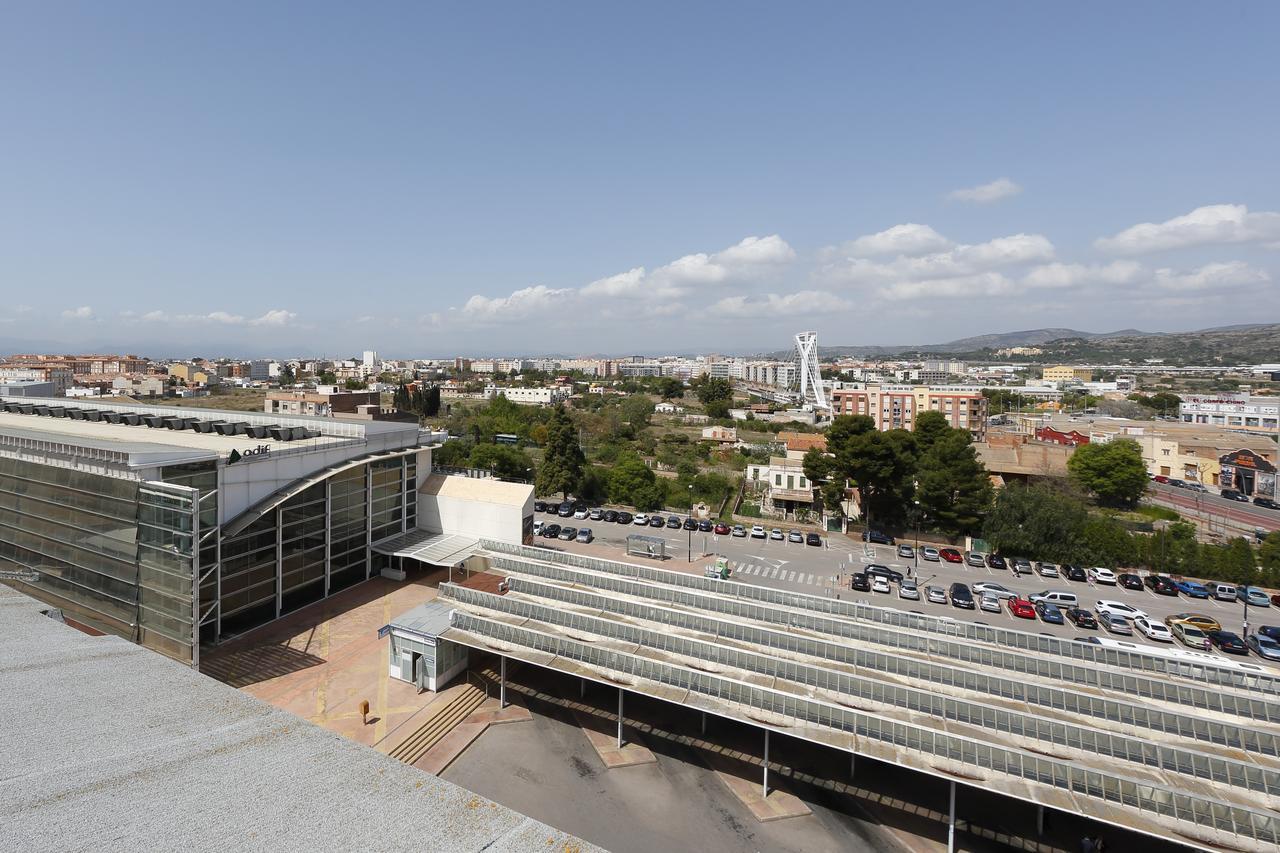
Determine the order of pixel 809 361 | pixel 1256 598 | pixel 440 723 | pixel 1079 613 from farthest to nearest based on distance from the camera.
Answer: pixel 809 361
pixel 1256 598
pixel 1079 613
pixel 440 723

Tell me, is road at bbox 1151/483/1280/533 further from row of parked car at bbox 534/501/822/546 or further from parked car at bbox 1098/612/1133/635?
row of parked car at bbox 534/501/822/546

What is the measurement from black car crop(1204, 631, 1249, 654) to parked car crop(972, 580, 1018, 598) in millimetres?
4608

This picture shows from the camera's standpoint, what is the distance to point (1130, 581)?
20719 millimetres

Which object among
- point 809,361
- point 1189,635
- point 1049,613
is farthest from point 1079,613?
point 809,361

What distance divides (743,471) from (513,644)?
87.3 ft

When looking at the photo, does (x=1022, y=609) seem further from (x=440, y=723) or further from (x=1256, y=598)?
(x=440, y=723)

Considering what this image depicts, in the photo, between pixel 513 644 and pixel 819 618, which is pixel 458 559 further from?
pixel 819 618

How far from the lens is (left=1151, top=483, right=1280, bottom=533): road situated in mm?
27406

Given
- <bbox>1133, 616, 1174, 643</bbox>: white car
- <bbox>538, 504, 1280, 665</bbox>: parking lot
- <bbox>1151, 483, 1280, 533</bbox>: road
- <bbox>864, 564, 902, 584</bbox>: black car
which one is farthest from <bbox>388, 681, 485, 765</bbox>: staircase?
<bbox>1151, 483, 1280, 533</bbox>: road

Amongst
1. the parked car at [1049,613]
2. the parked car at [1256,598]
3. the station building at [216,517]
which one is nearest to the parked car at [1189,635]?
the parked car at [1049,613]

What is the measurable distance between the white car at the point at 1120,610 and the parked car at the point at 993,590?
2185mm

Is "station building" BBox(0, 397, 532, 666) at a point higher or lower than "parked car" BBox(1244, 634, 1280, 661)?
higher

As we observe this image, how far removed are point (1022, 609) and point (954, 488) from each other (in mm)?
7264

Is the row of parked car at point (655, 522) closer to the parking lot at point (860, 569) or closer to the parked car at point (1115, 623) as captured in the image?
the parking lot at point (860, 569)
